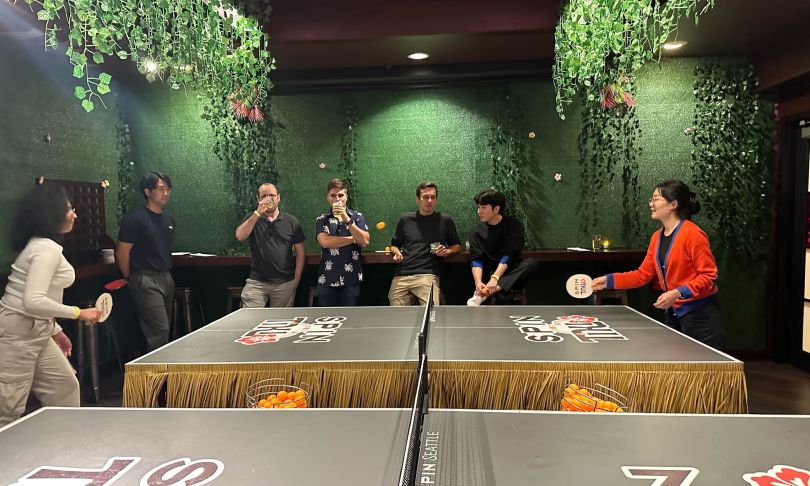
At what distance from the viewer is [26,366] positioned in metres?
2.49

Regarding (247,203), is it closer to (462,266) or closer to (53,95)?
(53,95)

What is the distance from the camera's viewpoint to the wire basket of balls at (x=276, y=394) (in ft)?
6.72

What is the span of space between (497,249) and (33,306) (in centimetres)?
305

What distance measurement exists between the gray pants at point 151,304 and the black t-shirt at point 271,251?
727mm

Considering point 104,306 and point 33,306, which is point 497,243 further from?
point 33,306

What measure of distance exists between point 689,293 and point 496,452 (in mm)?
1952

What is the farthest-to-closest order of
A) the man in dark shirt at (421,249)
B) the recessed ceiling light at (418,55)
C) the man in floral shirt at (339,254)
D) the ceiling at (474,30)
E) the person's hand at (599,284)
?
1. the recessed ceiling light at (418,55)
2. the man in dark shirt at (421,249)
3. the man in floral shirt at (339,254)
4. the ceiling at (474,30)
5. the person's hand at (599,284)

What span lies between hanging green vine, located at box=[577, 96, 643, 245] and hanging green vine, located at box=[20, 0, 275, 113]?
10.4 feet

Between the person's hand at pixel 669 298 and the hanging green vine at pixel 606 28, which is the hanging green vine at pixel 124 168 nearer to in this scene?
the hanging green vine at pixel 606 28

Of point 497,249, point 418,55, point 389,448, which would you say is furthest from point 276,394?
point 418,55

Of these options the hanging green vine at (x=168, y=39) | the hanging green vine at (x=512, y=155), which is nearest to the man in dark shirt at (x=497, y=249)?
the hanging green vine at (x=512, y=155)

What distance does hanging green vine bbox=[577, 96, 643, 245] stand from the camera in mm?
5215

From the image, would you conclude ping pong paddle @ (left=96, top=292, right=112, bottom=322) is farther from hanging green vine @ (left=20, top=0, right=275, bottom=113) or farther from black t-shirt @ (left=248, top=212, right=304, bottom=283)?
black t-shirt @ (left=248, top=212, right=304, bottom=283)

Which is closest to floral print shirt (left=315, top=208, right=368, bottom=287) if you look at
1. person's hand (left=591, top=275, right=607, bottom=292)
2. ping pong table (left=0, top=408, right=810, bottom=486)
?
person's hand (left=591, top=275, right=607, bottom=292)
